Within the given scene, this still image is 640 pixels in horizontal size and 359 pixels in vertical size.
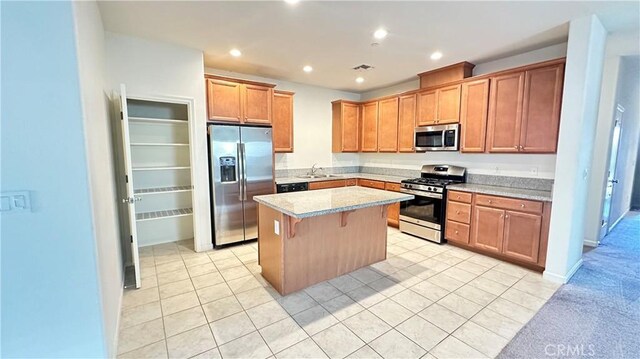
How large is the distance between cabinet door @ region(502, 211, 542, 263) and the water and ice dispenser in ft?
11.9

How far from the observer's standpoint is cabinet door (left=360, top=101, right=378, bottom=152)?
18.4 feet

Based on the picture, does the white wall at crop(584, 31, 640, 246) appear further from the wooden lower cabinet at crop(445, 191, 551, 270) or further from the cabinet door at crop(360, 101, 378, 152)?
the cabinet door at crop(360, 101, 378, 152)

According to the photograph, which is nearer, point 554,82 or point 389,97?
point 554,82

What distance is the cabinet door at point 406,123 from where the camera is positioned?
488 cm

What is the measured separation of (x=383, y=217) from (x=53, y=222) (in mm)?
2986

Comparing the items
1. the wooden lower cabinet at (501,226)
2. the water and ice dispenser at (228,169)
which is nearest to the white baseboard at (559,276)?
the wooden lower cabinet at (501,226)

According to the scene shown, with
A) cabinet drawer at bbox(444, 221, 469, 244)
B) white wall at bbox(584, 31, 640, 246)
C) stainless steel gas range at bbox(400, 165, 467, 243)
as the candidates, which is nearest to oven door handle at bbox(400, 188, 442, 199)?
stainless steel gas range at bbox(400, 165, 467, 243)

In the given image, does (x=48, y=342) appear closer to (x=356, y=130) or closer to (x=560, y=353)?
(x=560, y=353)

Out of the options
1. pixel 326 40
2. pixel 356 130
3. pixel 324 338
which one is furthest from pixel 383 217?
pixel 356 130

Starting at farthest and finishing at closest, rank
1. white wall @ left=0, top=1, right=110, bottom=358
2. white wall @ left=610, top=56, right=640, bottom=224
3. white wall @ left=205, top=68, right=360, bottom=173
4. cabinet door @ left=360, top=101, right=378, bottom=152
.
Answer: cabinet door @ left=360, top=101, right=378, bottom=152
white wall @ left=205, top=68, right=360, bottom=173
white wall @ left=610, top=56, right=640, bottom=224
white wall @ left=0, top=1, right=110, bottom=358

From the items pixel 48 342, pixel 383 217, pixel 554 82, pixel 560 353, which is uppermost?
pixel 554 82

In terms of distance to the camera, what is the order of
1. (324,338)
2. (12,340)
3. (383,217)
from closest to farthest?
(12,340), (324,338), (383,217)

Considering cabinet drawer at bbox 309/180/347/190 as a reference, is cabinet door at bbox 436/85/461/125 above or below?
above

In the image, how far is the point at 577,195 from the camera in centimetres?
292
